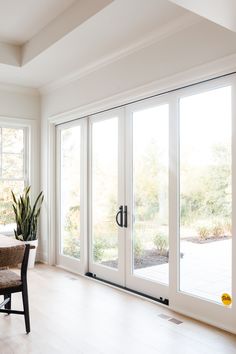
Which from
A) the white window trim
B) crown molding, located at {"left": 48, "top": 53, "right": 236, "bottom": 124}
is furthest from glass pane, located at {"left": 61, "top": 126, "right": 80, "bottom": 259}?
the white window trim

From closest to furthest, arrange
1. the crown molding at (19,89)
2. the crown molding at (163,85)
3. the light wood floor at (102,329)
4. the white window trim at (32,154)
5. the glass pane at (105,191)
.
A: the light wood floor at (102,329) → the crown molding at (163,85) → the glass pane at (105,191) → the crown molding at (19,89) → the white window trim at (32,154)

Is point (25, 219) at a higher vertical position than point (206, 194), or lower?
lower

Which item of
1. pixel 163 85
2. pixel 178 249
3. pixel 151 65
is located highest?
pixel 151 65

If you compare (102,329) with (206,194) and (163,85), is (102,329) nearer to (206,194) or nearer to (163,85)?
(206,194)

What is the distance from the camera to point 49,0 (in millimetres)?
3457

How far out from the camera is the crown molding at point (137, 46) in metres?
3.27

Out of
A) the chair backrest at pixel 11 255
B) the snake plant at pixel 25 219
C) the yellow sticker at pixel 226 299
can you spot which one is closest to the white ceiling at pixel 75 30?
the snake plant at pixel 25 219

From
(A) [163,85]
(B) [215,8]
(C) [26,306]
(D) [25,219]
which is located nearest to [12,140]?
(D) [25,219]

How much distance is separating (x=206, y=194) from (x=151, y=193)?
0.73 m

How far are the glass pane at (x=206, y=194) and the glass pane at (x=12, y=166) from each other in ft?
10.2

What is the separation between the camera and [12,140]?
18.6ft

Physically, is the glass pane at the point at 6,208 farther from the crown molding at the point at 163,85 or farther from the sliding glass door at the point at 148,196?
the sliding glass door at the point at 148,196

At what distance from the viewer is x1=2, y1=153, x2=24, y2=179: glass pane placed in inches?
219

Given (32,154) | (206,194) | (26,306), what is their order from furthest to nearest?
(32,154)
(206,194)
(26,306)
